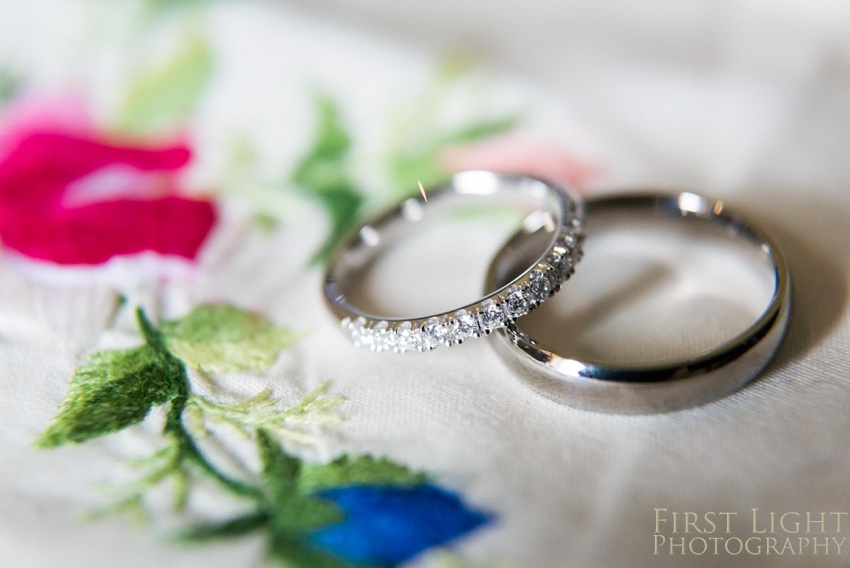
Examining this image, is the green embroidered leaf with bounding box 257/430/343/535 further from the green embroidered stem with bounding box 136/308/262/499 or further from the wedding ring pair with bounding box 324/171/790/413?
the wedding ring pair with bounding box 324/171/790/413

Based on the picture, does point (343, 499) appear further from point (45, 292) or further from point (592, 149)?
point (592, 149)

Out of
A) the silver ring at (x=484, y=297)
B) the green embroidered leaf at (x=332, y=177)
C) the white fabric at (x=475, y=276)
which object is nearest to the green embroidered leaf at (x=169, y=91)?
the white fabric at (x=475, y=276)

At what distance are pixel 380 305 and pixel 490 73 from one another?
1.05 ft

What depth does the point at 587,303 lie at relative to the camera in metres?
0.66

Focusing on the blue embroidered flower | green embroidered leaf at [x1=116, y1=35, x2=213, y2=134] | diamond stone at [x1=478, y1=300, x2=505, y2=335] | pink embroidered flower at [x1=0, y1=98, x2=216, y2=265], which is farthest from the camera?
green embroidered leaf at [x1=116, y1=35, x2=213, y2=134]

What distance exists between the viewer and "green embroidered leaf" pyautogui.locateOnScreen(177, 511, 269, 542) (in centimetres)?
48

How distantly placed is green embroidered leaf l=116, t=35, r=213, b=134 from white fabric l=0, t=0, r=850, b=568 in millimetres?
22

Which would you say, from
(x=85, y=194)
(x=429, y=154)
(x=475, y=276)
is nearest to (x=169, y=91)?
(x=85, y=194)

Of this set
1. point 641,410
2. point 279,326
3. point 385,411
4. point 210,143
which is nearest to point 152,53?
point 210,143

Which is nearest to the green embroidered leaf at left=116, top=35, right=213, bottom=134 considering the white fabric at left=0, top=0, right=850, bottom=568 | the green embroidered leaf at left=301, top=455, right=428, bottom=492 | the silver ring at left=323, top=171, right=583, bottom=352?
the white fabric at left=0, top=0, right=850, bottom=568

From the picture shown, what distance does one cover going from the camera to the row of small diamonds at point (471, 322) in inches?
23.4

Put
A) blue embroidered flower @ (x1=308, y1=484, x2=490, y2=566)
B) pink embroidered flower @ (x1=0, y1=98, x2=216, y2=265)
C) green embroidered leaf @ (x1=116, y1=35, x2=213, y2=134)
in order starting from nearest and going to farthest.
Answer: blue embroidered flower @ (x1=308, y1=484, x2=490, y2=566)
pink embroidered flower @ (x1=0, y1=98, x2=216, y2=265)
green embroidered leaf @ (x1=116, y1=35, x2=213, y2=134)

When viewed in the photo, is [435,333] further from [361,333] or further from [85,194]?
[85,194]

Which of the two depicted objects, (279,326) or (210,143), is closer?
(279,326)
